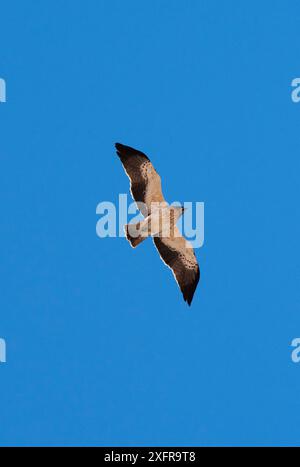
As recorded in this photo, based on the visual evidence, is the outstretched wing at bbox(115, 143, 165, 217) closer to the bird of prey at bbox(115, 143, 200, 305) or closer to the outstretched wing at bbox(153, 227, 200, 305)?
the bird of prey at bbox(115, 143, 200, 305)

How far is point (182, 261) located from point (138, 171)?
2122 millimetres

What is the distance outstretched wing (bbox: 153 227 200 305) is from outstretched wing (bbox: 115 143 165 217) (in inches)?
45.5

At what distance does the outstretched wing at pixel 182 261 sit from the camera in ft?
67.6

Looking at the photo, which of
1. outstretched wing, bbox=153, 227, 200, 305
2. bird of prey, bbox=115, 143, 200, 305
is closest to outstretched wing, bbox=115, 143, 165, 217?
bird of prey, bbox=115, 143, 200, 305

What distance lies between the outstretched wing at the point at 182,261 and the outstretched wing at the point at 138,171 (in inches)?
45.5

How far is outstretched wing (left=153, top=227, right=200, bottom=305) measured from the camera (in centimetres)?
2061

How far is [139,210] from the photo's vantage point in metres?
20.0

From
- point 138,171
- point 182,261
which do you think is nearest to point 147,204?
point 138,171

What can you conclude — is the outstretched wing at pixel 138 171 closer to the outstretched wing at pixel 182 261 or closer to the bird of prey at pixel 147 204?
the bird of prey at pixel 147 204

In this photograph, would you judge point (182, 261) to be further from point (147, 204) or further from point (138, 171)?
point (138, 171)

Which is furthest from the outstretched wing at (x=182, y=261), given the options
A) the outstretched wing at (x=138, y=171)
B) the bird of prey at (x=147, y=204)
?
the outstretched wing at (x=138, y=171)
